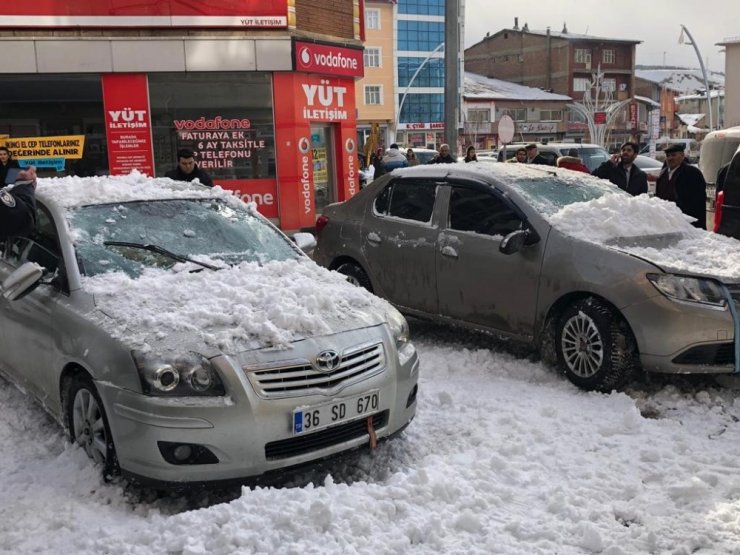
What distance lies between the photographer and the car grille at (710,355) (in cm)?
481

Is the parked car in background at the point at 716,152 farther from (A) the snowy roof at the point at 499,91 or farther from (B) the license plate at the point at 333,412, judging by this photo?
(A) the snowy roof at the point at 499,91

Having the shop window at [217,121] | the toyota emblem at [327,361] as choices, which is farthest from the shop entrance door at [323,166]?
the toyota emblem at [327,361]

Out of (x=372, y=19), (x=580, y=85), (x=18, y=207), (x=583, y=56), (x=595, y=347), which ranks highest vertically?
(x=372, y=19)

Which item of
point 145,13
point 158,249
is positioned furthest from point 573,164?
point 158,249

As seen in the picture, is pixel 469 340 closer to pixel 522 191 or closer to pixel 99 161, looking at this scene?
pixel 522 191

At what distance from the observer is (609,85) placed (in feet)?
237

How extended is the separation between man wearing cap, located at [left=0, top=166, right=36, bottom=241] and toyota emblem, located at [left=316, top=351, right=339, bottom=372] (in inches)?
74.7

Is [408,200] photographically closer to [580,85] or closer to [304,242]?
[304,242]

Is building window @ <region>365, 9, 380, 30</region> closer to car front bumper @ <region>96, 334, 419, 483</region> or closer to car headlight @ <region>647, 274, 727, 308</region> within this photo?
car headlight @ <region>647, 274, 727, 308</region>

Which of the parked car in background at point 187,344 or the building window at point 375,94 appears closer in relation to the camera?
the parked car in background at point 187,344

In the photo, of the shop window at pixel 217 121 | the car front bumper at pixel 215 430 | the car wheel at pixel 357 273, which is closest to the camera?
the car front bumper at pixel 215 430

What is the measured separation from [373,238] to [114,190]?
102 inches

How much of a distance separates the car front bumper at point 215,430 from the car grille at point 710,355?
2.62 meters

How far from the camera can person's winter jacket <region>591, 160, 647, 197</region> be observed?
353 inches
